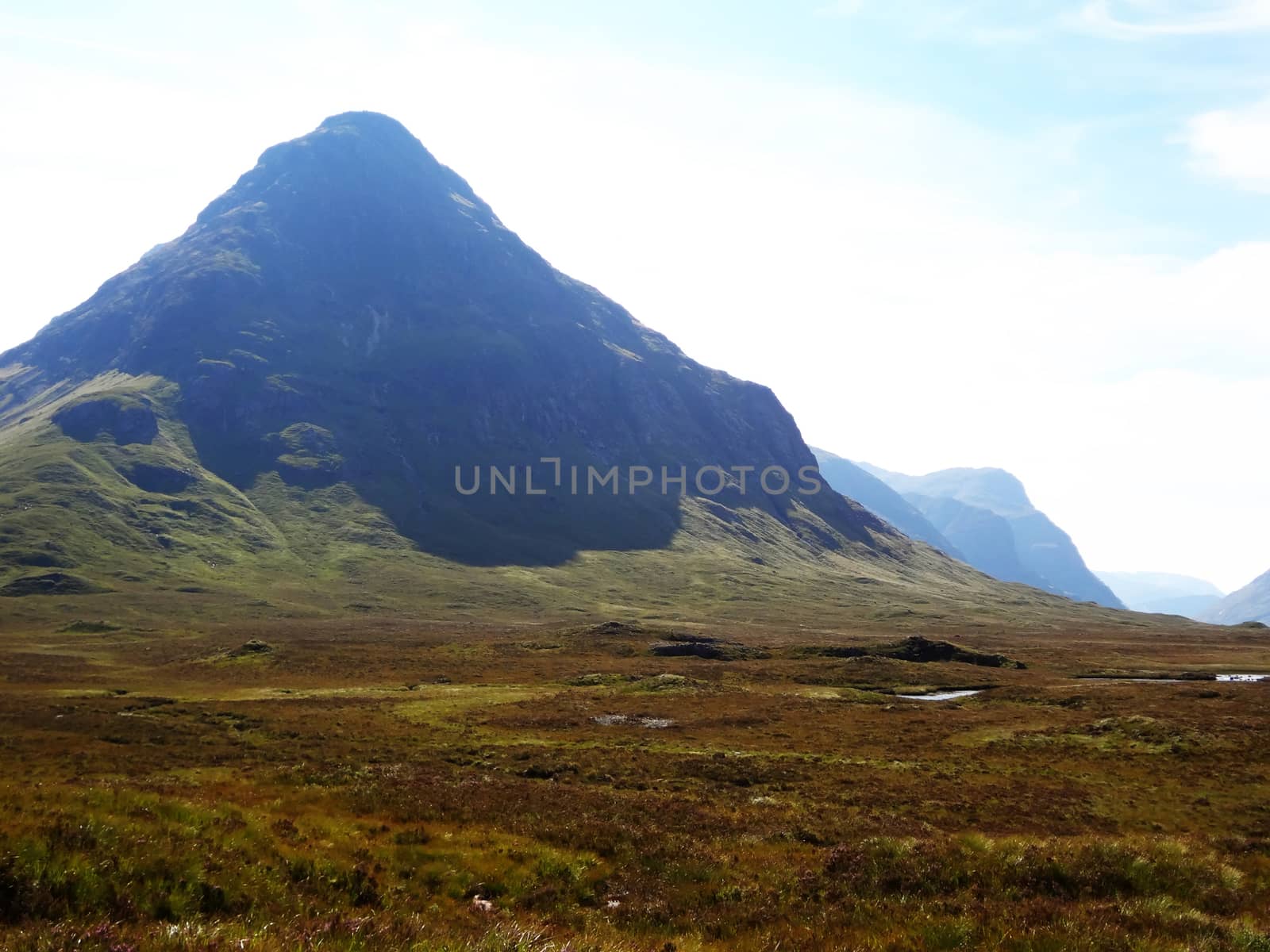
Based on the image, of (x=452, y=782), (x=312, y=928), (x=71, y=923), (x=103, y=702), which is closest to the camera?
(x=71, y=923)

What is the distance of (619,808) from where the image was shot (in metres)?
29.7

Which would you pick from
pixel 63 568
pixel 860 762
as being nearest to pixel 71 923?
pixel 860 762

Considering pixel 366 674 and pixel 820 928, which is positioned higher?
pixel 820 928

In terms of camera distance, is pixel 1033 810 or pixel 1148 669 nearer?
pixel 1033 810

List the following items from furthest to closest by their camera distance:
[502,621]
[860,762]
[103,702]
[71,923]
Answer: [502,621] < [103,702] < [860,762] < [71,923]

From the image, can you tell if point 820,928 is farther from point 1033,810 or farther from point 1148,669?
point 1148,669

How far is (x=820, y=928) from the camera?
14.2 m

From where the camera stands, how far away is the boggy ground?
1263 centimetres

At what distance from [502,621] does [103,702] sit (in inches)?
4396

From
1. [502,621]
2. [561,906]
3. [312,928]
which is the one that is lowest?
[502,621]

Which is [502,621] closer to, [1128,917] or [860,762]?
[860,762]

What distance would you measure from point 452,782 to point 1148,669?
106 metres

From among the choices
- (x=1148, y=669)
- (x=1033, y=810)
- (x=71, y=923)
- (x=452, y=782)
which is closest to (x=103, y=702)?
(x=452, y=782)

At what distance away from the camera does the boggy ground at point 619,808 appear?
12.6 meters
